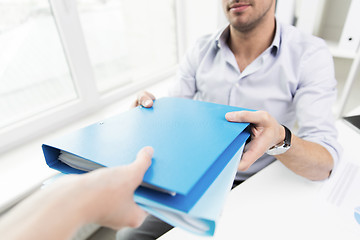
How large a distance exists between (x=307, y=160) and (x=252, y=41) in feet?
1.72

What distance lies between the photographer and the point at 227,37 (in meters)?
0.99

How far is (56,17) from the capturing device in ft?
3.23

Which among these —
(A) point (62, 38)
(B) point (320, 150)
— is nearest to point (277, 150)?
(B) point (320, 150)

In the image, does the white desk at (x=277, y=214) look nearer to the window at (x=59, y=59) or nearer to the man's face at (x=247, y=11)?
the man's face at (x=247, y=11)

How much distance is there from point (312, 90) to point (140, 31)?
1214 millimetres

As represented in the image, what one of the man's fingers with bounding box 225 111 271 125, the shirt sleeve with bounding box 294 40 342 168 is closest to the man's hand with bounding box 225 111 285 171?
the man's fingers with bounding box 225 111 271 125

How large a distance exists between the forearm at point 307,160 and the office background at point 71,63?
0.60 metres

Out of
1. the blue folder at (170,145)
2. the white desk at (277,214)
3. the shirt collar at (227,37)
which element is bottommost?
the white desk at (277,214)

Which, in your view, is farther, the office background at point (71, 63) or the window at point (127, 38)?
the window at point (127, 38)

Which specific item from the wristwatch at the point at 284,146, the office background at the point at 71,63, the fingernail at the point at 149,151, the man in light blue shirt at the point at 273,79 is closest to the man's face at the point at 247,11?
the man in light blue shirt at the point at 273,79

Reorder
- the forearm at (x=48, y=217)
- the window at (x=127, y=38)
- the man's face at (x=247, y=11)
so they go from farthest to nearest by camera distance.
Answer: the window at (x=127, y=38)
the man's face at (x=247, y=11)
the forearm at (x=48, y=217)

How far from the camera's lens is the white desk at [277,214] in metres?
0.51

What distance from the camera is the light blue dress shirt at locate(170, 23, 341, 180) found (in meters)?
0.74

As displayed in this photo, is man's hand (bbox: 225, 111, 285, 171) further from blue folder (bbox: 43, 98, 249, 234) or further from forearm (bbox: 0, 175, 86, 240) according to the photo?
forearm (bbox: 0, 175, 86, 240)
